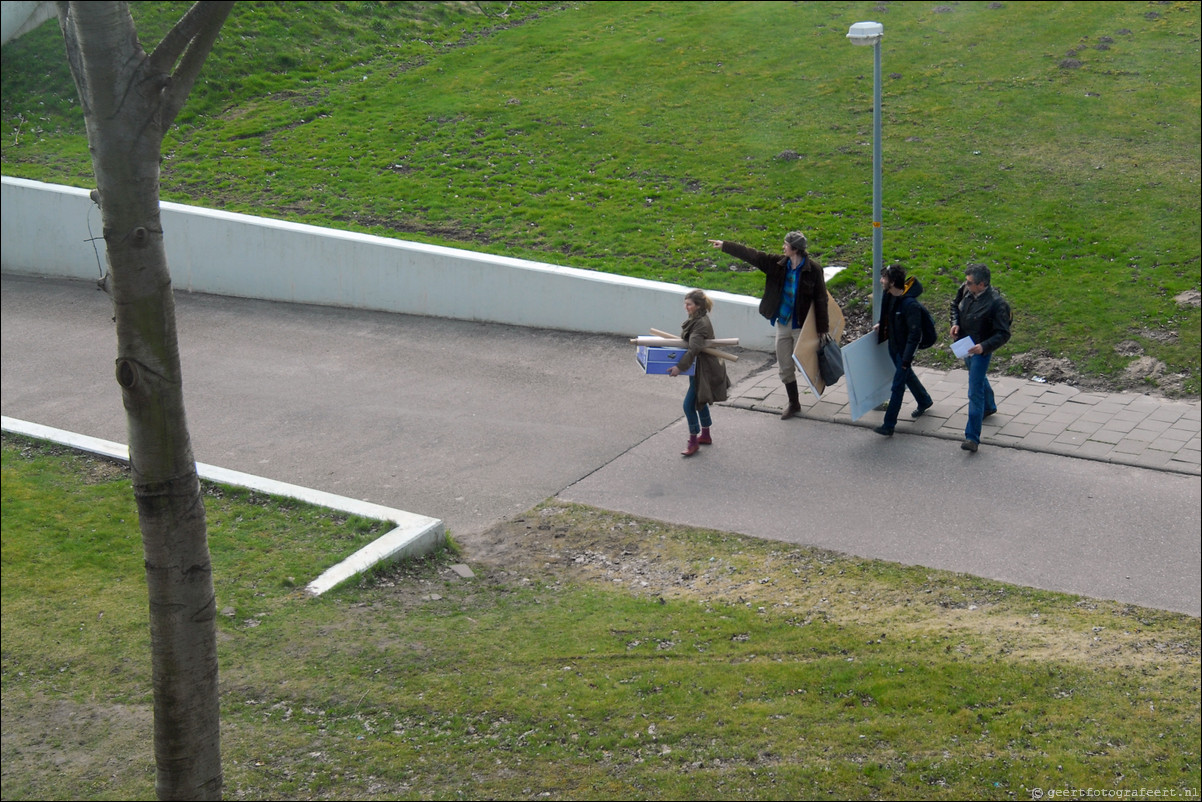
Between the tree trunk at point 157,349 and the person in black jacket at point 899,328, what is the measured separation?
7262 mm

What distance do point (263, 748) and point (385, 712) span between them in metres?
0.66

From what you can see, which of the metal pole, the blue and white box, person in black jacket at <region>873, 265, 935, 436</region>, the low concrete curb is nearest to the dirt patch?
the low concrete curb

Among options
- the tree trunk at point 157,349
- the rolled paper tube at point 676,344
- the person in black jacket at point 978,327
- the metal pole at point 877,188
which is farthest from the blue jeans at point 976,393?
the tree trunk at point 157,349

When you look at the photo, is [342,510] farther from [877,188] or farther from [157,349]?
[877,188]

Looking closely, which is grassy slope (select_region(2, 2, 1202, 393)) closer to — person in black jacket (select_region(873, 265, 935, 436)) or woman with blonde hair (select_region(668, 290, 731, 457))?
person in black jacket (select_region(873, 265, 935, 436))

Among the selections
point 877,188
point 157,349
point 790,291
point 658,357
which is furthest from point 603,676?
point 877,188

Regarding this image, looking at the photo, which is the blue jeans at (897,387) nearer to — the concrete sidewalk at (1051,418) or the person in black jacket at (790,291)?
the concrete sidewalk at (1051,418)

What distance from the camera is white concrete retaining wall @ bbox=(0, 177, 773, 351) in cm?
1309

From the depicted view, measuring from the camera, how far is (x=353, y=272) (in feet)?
48.0

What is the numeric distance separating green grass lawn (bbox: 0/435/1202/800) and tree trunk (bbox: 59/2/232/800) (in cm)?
175

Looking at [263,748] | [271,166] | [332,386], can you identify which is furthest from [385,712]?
[271,166]

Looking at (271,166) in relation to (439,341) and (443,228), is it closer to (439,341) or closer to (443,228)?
(443,228)

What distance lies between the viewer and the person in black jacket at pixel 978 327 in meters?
9.60

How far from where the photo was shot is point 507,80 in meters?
21.7
